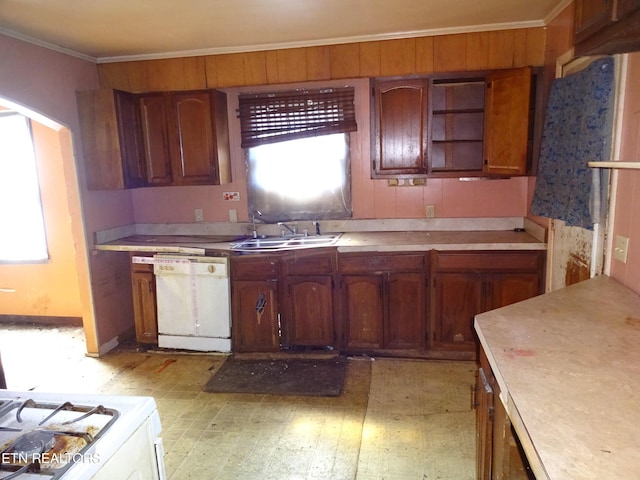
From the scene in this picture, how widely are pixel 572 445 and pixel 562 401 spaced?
0.60 feet

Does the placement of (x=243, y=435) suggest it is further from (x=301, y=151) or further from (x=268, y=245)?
(x=301, y=151)

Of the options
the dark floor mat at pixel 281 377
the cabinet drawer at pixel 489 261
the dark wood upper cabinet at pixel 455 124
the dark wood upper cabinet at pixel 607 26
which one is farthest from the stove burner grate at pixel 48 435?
the dark wood upper cabinet at pixel 455 124

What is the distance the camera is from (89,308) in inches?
141

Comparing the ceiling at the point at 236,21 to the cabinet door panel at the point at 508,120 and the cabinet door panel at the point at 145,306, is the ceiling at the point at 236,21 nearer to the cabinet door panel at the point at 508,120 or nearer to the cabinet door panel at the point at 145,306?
the cabinet door panel at the point at 508,120

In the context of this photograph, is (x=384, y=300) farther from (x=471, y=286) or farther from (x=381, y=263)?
(x=471, y=286)

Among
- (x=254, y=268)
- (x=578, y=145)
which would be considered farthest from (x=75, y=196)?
(x=578, y=145)

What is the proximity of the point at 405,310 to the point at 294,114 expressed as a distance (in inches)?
72.7

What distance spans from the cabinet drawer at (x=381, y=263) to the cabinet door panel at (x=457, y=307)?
0.62ft

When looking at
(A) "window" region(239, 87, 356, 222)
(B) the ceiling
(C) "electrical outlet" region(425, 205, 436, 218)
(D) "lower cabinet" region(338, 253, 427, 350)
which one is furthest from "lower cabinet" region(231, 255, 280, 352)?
(B) the ceiling

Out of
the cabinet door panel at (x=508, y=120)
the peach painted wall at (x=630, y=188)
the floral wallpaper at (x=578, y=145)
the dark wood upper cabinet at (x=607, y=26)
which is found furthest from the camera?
the cabinet door panel at (x=508, y=120)

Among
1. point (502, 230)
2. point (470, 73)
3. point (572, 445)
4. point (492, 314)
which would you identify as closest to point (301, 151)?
point (470, 73)

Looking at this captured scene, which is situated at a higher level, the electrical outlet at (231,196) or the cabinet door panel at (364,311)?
the electrical outlet at (231,196)

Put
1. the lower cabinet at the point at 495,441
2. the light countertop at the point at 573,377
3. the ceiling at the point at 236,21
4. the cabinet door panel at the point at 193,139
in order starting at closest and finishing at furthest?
the light countertop at the point at 573,377, the lower cabinet at the point at 495,441, the ceiling at the point at 236,21, the cabinet door panel at the point at 193,139

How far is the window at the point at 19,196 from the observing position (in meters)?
4.00
